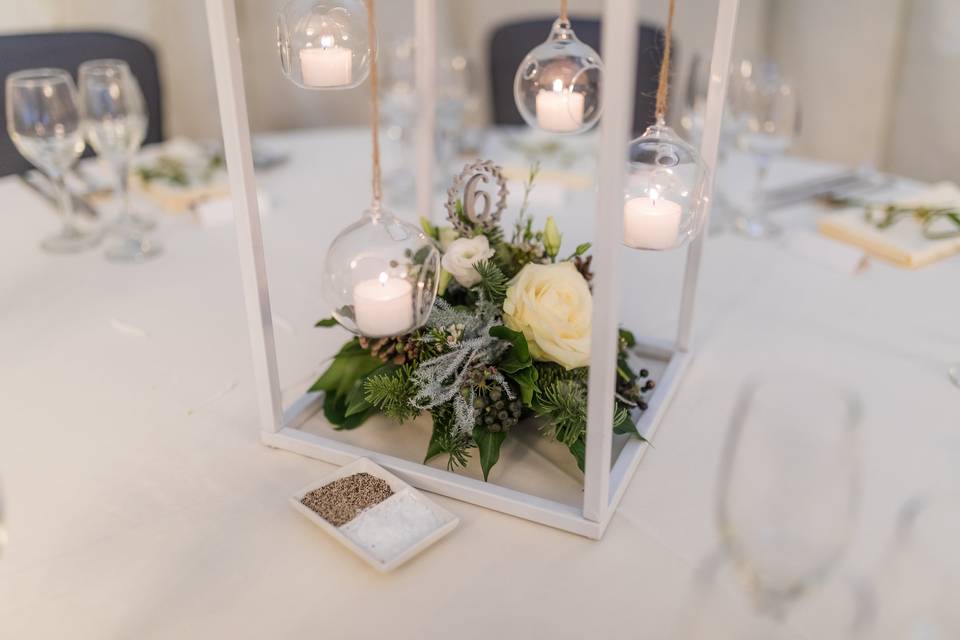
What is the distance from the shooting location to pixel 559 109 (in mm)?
919

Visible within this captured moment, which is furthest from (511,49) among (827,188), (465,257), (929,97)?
(465,257)

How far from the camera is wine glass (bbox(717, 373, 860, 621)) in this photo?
548 millimetres

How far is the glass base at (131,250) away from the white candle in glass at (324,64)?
0.69 metres

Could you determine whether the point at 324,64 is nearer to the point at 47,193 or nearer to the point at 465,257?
the point at 465,257

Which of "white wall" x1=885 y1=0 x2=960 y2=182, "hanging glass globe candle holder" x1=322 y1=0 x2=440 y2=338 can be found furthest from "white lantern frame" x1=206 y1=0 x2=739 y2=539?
"white wall" x1=885 y1=0 x2=960 y2=182

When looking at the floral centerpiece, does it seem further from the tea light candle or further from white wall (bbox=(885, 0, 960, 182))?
white wall (bbox=(885, 0, 960, 182))

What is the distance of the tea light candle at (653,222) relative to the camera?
2.69ft

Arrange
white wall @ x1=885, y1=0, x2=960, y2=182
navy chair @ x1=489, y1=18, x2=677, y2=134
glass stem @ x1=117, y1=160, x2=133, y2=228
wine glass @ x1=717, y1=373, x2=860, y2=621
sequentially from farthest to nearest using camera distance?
white wall @ x1=885, y1=0, x2=960, y2=182
navy chair @ x1=489, y1=18, x2=677, y2=134
glass stem @ x1=117, y1=160, x2=133, y2=228
wine glass @ x1=717, y1=373, x2=860, y2=621

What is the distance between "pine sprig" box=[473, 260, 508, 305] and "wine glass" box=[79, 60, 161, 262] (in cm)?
74

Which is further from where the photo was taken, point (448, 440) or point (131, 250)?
point (131, 250)

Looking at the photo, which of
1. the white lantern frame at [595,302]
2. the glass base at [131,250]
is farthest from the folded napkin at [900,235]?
the glass base at [131,250]

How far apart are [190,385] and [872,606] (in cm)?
77

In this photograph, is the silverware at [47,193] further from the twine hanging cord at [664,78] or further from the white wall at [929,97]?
the white wall at [929,97]

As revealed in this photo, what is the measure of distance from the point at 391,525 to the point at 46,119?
2.85ft
